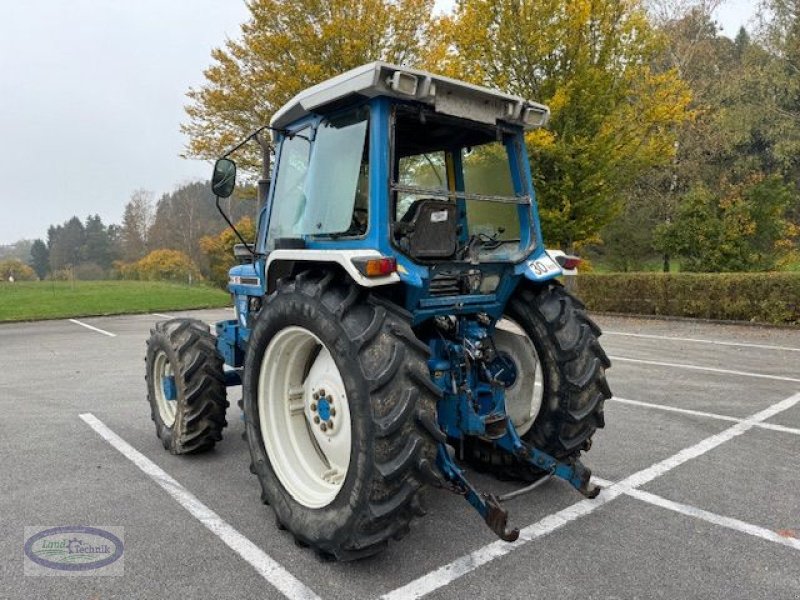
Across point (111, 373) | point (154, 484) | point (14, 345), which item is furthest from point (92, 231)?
point (154, 484)

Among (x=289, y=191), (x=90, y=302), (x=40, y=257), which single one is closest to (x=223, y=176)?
→ (x=289, y=191)

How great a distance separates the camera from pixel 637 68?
13.3 metres

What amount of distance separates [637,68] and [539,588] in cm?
1365

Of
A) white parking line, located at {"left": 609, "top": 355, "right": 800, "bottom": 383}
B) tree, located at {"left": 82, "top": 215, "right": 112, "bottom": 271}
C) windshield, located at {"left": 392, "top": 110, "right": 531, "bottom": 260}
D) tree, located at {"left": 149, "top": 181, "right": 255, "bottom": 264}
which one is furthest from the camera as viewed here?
tree, located at {"left": 82, "top": 215, "right": 112, "bottom": 271}

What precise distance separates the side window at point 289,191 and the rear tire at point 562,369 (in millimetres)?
1516

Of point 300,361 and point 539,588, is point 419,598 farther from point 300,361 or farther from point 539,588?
point 300,361

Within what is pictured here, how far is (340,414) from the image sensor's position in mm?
3041

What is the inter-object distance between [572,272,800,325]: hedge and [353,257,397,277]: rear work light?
494 inches

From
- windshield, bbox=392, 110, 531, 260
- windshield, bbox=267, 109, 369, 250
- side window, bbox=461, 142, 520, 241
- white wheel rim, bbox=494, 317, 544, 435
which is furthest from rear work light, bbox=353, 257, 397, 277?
white wheel rim, bbox=494, 317, 544, 435

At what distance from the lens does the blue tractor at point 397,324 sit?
2633 mm

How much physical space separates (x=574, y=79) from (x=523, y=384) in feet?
36.4

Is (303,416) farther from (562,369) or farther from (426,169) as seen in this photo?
(426,169)

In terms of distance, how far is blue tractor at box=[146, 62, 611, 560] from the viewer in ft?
8.64

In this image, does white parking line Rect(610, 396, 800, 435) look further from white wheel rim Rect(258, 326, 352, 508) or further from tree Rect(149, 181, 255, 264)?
tree Rect(149, 181, 255, 264)
